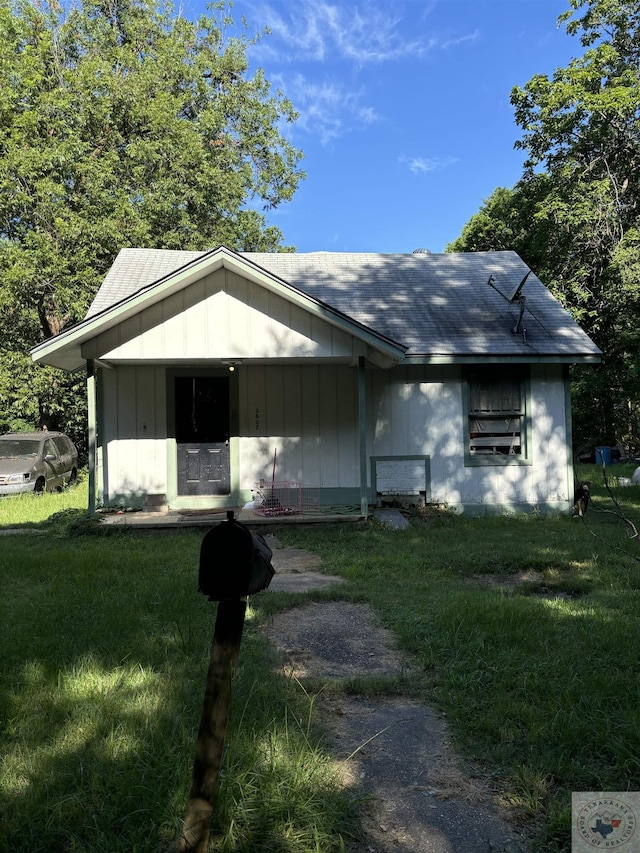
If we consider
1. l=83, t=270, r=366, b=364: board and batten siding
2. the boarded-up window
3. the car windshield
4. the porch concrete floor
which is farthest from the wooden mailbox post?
the car windshield

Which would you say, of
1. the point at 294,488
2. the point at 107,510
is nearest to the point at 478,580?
the point at 294,488

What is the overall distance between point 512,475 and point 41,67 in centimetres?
2051

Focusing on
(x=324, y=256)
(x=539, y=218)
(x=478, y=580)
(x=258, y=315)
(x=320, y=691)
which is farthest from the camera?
(x=539, y=218)

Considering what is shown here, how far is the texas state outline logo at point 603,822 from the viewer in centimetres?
206

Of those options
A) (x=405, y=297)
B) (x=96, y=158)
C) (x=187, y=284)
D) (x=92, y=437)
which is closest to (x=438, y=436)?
(x=405, y=297)

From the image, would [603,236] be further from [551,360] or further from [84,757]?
[84,757]

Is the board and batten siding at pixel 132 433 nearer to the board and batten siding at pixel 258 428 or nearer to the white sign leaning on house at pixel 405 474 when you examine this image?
the board and batten siding at pixel 258 428

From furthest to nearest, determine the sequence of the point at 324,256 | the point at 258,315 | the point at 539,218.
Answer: the point at 539,218 → the point at 324,256 → the point at 258,315

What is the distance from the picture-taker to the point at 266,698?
3.10 m

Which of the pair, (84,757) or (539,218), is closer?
(84,757)

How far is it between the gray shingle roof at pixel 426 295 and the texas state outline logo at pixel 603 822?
26.6ft

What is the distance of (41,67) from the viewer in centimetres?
1948

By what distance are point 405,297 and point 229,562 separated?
435 inches

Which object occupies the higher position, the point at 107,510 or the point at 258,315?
the point at 258,315
